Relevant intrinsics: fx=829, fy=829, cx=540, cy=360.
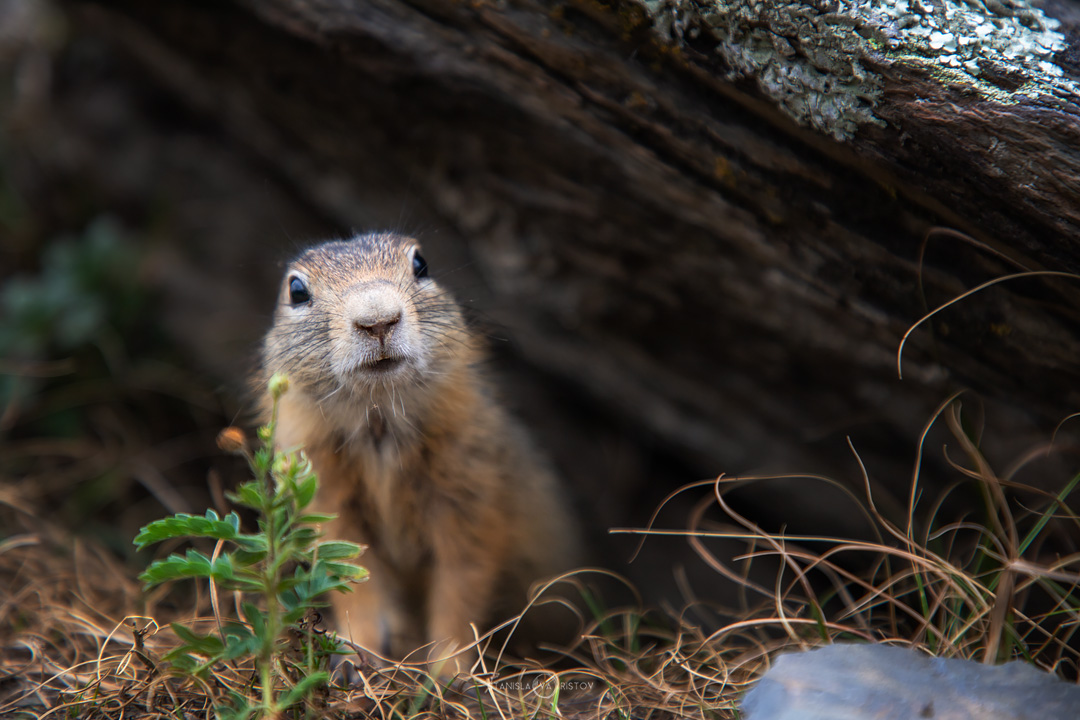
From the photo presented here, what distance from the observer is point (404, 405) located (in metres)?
4.15

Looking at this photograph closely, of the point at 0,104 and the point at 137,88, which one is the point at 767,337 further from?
the point at 0,104

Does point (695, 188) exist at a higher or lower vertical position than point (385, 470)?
higher

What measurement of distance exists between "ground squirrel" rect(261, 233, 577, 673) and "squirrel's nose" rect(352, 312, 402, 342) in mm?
222

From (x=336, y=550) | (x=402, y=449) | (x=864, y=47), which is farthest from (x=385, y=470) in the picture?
(x=864, y=47)

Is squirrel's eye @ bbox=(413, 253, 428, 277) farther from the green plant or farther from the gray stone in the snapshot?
the gray stone

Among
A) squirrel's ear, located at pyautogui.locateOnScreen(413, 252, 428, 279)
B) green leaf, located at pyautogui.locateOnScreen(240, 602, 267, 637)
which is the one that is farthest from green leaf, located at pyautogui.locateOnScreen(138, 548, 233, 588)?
squirrel's ear, located at pyautogui.locateOnScreen(413, 252, 428, 279)

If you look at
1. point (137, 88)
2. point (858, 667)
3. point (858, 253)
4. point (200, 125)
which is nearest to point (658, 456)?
point (858, 253)

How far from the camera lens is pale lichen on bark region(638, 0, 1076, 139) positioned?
3094 mm

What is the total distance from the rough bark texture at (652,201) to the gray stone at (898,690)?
1.61m

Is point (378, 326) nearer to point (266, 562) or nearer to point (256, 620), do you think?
point (266, 562)

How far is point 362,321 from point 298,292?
2.67ft

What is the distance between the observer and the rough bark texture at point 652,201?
3.30m

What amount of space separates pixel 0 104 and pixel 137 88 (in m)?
1.09

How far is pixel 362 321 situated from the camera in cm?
361
